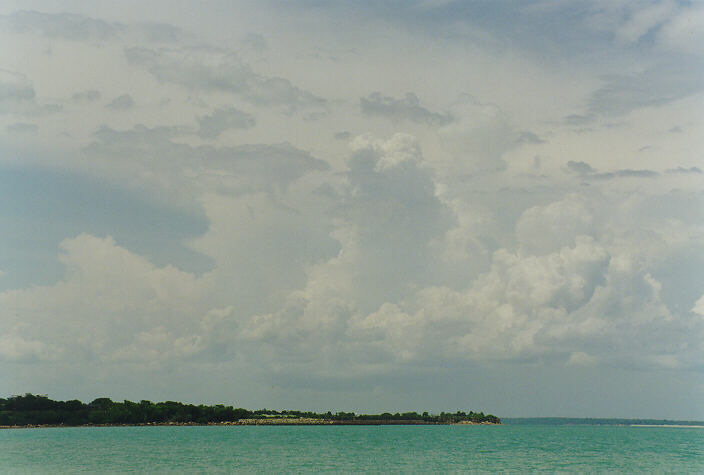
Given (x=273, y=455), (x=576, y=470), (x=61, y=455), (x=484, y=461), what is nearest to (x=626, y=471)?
(x=576, y=470)

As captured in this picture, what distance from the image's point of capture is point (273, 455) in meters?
112

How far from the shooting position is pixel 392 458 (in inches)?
4257

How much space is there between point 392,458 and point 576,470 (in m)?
29.1

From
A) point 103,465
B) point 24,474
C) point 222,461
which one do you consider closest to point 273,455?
point 222,461

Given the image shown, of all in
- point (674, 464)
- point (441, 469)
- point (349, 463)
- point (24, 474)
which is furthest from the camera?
point (674, 464)

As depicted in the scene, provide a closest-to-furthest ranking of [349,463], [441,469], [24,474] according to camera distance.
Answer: [24,474]
[441,469]
[349,463]

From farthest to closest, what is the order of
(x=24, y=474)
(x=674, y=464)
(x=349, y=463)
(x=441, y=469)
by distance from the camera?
(x=674, y=464), (x=349, y=463), (x=441, y=469), (x=24, y=474)

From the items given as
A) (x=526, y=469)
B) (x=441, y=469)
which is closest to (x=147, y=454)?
(x=441, y=469)

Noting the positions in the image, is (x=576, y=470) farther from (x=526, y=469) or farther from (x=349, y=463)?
(x=349, y=463)

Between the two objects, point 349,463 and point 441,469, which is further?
point 349,463

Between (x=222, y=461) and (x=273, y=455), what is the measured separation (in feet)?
44.1

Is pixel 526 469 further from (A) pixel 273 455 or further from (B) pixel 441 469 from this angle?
(A) pixel 273 455

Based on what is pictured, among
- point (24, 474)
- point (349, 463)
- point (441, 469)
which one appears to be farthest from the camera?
point (349, 463)

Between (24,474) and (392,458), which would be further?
(392,458)
